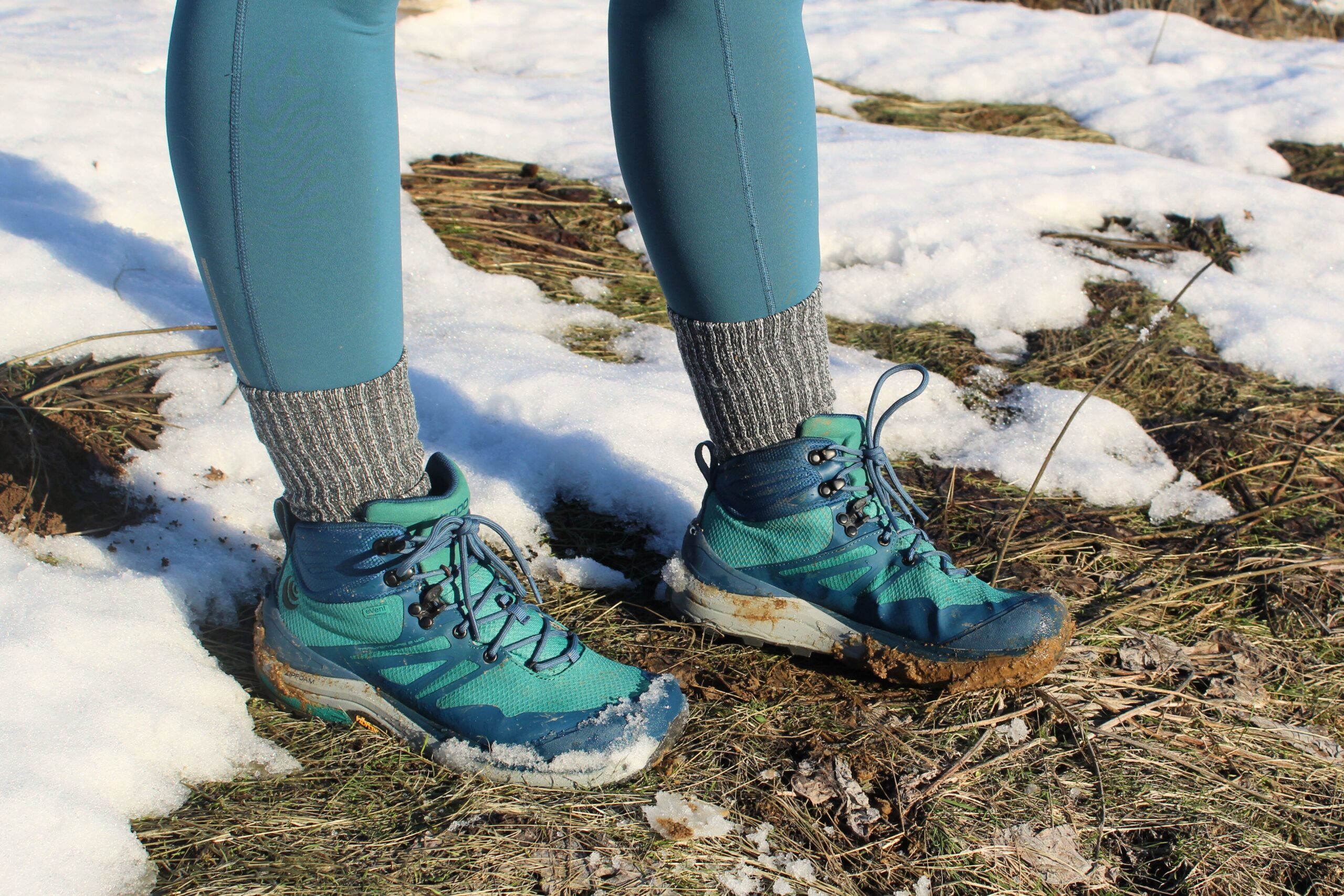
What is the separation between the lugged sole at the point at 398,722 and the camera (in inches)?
44.7

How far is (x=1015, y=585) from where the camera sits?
62.1 inches

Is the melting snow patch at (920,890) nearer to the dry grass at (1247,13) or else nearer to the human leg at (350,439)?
the human leg at (350,439)

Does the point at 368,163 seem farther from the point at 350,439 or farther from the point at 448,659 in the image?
the point at 448,659

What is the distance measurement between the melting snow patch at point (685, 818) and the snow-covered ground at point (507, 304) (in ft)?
1.59

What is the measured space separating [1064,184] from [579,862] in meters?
2.73

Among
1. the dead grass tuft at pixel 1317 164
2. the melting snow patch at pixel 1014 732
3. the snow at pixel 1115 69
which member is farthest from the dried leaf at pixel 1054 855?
the snow at pixel 1115 69

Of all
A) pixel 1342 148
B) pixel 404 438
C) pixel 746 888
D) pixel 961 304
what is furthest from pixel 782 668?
pixel 1342 148

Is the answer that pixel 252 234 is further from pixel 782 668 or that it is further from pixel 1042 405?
pixel 1042 405

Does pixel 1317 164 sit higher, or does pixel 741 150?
pixel 741 150

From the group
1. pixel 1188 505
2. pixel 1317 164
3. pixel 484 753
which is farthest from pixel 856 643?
pixel 1317 164

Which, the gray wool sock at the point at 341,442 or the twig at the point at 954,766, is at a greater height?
the gray wool sock at the point at 341,442

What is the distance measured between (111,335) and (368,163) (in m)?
1.28

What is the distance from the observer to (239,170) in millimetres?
944

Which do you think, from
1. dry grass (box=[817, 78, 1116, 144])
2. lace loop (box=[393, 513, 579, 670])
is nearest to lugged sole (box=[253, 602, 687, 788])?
lace loop (box=[393, 513, 579, 670])
